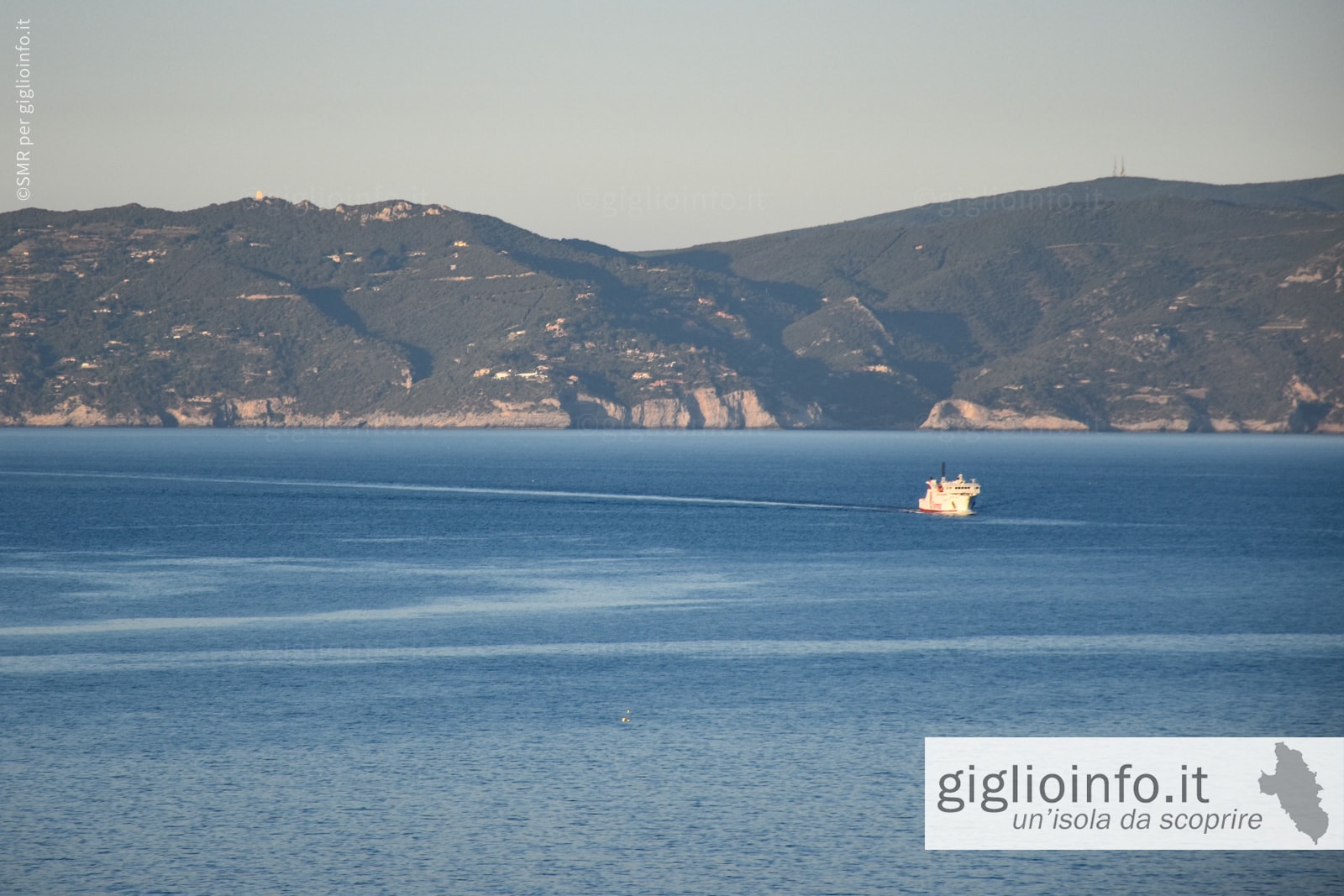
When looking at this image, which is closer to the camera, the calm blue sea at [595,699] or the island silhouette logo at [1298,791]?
the calm blue sea at [595,699]

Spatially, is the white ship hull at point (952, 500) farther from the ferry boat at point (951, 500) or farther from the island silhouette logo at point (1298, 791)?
the island silhouette logo at point (1298, 791)

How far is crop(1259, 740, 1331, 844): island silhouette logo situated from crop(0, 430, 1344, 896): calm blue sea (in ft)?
7.20

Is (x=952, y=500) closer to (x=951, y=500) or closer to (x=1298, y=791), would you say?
(x=951, y=500)

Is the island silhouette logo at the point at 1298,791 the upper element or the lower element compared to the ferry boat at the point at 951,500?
Result: upper

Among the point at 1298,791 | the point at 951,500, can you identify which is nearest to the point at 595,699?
the point at 1298,791

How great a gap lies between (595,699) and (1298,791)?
2631 centimetres

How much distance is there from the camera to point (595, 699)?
5847 cm

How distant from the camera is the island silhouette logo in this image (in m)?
42.4

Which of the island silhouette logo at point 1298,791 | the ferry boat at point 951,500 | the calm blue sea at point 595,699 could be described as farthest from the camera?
the ferry boat at point 951,500

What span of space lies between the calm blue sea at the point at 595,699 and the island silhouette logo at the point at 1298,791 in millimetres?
2195

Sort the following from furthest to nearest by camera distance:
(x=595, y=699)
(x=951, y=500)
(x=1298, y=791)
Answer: (x=951, y=500), (x=595, y=699), (x=1298, y=791)

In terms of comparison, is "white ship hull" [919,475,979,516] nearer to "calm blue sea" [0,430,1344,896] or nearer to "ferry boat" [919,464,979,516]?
"ferry boat" [919,464,979,516]

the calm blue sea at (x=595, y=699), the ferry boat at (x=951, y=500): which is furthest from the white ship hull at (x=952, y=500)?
the calm blue sea at (x=595, y=699)

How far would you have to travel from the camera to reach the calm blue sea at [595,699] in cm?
3916
